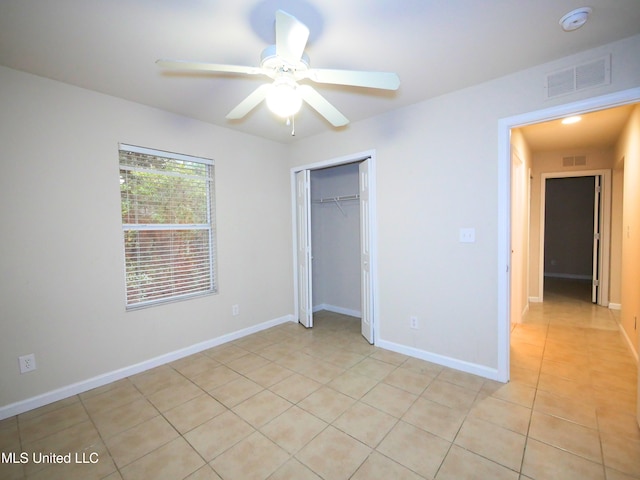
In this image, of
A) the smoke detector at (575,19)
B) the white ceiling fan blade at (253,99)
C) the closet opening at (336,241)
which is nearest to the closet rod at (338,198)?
the closet opening at (336,241)

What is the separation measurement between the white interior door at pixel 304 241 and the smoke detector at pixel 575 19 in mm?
2658

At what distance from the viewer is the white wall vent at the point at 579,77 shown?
1.97m

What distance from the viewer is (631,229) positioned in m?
3.13

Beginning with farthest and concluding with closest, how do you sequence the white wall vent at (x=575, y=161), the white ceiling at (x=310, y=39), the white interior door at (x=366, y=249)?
the white wall vent at (x=575, y=161) < the white interior door at (x=366, y=249) < the white ceiling at (x=310, y=39)

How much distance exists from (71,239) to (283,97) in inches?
83.1

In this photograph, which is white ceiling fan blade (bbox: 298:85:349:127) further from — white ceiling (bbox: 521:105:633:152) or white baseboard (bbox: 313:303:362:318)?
white baseboard (bbox: 313:303:362:318)

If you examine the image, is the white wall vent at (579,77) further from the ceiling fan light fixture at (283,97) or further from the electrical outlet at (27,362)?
the electrical outlet at (27,362)

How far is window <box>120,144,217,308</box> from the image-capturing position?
275 centimetres

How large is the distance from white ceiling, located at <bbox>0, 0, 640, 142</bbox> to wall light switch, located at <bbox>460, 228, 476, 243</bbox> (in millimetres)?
1239

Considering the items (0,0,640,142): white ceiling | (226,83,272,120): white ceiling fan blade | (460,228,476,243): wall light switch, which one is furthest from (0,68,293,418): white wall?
(460,228,476,243): wall light switch

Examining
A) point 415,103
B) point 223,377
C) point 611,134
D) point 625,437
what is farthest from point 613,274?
point 223,377

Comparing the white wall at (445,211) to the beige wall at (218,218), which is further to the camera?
the white wall at (445,211)

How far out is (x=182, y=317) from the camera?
3082mm

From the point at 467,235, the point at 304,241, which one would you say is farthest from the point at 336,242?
the point at 467,235
